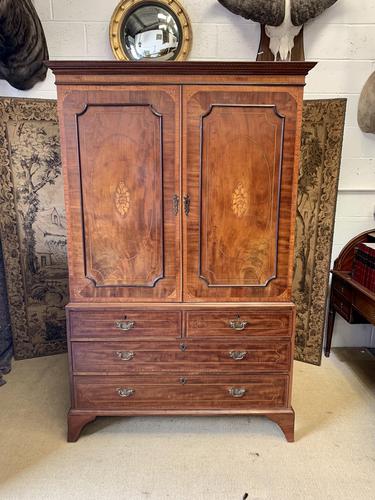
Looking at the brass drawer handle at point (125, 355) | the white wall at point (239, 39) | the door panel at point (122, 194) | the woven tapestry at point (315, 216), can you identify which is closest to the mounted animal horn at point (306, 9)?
the white wall at point (239, 39)

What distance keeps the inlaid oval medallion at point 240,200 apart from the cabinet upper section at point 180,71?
45 centimetres

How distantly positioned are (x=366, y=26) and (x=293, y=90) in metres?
1.16

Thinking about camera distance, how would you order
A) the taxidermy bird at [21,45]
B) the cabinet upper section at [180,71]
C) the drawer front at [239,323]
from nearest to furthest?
1. the cabinet upper section at [180,71]
2. the drawer front at [239,323]
3. the taxidermy bird at [21,45]

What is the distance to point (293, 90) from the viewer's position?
1536mm

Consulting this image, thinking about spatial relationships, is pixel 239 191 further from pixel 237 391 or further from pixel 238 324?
pixel 237 391

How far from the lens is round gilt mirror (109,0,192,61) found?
2.11 metres

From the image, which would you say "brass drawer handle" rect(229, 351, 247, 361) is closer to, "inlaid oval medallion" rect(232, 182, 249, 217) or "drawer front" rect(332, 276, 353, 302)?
"inlaid oval medallion" rect(232, 182, 249, 217)

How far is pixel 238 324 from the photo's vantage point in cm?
174

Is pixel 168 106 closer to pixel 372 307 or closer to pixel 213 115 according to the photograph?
pixel 213 115

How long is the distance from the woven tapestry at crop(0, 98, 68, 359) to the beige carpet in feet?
1.43

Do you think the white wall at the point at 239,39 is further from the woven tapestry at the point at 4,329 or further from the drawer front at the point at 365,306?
the woven tapestry at the point at 4,329

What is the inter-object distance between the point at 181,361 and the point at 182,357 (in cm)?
Answer: 2

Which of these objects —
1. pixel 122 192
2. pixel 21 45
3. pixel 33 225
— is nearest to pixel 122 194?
pixel 122 192

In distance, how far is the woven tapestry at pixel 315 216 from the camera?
7.41 ft
